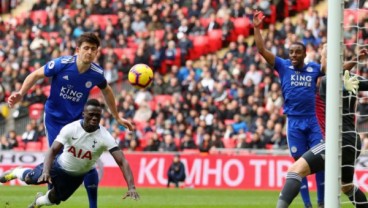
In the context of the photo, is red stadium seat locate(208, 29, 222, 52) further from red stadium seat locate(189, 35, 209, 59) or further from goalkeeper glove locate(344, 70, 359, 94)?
goalkeeper glove locate(344, 70, 359, 94)

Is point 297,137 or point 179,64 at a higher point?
point 179,64

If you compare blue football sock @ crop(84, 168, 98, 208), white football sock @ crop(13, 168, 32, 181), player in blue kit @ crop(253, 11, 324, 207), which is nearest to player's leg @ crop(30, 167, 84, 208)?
blue football sock @ crop(84, 168, 98, 208)

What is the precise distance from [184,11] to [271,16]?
2.77 metres

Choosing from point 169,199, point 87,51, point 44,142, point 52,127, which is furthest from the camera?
point 44,142

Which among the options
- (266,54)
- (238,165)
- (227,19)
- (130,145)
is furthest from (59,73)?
(227,19)

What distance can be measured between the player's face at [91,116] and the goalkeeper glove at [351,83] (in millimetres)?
2816

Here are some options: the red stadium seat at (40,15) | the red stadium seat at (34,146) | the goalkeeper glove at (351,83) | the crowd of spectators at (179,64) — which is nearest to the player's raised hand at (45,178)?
the goalkeeper glove at (351,83)

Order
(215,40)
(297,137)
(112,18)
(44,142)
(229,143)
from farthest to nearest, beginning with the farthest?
1. (112,18)
2. (215,40)
3. (44,142)
4. (229,143)
5. (297,137)

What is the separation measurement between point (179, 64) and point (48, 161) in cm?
1699

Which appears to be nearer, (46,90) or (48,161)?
(48,161)

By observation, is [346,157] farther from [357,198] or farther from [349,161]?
[357,198]

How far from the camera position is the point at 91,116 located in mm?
10727

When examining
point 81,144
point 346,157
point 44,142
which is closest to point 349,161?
point 346,157

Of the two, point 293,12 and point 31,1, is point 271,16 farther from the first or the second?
point 31,1
